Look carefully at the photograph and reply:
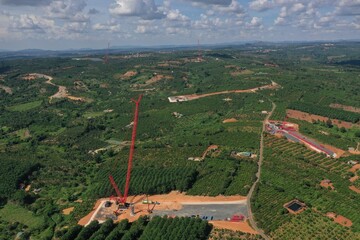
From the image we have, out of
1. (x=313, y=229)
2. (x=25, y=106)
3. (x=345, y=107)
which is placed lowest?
(x=25, y=106)

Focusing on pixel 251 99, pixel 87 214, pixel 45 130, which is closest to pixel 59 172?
pixel 87 214

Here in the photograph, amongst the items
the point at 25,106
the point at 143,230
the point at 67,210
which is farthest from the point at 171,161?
the point at 25,106

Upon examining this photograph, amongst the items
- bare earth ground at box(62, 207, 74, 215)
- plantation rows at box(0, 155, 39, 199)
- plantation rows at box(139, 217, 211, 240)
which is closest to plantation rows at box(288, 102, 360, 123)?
plantation rows at box(139, 217, 211, 240)

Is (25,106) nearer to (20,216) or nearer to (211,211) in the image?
(20,216)

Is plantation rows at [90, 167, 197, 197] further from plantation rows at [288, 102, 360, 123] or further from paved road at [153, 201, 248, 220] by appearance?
plantation rows at [288, 102, 360, 123]

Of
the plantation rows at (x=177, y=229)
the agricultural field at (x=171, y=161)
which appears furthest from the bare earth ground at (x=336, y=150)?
the plantation rows at (x=177, y=229)
